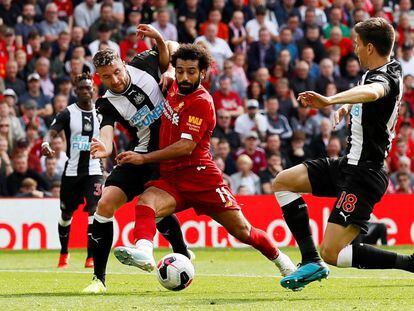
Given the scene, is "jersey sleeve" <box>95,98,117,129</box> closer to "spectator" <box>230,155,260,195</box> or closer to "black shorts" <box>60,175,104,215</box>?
"black shorts" <box>60,175,104,215</box>

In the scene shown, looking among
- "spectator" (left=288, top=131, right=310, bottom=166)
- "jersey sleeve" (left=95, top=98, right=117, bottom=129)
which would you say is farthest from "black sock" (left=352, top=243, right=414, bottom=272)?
"spectator" (left=288, top=131, right=310, bottom=166)

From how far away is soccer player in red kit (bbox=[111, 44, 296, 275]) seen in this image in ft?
31.1

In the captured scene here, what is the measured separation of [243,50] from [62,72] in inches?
162

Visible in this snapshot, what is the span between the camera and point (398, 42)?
2459 centimetres

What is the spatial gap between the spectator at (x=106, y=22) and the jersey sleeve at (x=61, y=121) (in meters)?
7.46

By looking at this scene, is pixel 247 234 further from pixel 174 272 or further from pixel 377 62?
pixel 377 62

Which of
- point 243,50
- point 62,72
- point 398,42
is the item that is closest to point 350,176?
point 62,72

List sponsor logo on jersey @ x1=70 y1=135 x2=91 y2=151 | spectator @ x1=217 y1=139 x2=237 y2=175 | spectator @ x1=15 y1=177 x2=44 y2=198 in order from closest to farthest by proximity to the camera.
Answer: sponsor logo on jersey @ x1=70 y1=135 x2=91 y2=151
spectator @ x1=15 y1=177 x2=44 y2=198
spectator @ x1=217 y1=139 x2=237 y2=175

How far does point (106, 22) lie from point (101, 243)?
12.1 metres

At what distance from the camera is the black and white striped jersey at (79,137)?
14.4 m

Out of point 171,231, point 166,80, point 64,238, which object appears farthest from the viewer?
point 64,238

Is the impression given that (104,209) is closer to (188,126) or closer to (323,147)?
(188,126)

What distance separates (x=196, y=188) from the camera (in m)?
9.65

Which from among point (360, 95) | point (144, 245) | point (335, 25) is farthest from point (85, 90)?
point (335, 25)
